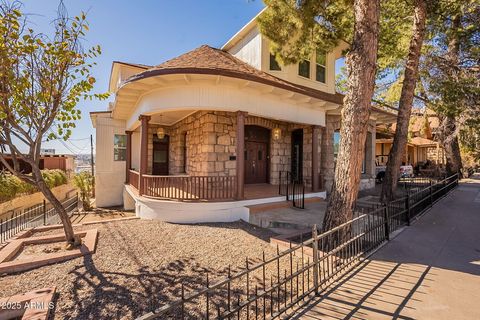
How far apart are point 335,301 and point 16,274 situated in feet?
17.1

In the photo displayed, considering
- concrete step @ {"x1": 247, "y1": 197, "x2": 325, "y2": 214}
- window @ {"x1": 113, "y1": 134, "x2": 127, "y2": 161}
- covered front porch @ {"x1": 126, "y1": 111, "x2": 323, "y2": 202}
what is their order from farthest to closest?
1. window @ {"x1": 113, "y1": 134, "x2": 127, "y2": 161}
2. covered front porch @ {"x1": 126, "y1": 111, "x2": 323, "y2": 202}
3. concrete step @ {"x1": 247, "y1": 197, "x2": 325, "y2": 214}

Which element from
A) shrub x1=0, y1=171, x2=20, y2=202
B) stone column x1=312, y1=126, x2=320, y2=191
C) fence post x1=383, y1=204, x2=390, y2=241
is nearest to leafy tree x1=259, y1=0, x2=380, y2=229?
fence post x1=383, y1=204, x2=390, y2=241

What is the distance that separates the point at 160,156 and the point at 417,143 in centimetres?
2477

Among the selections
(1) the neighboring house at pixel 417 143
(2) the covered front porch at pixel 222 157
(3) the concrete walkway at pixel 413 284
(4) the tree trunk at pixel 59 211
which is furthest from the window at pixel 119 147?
(1) the neighboring house at pixel 417 143

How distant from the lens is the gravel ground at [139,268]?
3.11 metres

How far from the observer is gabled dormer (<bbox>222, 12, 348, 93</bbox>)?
30.6 ft

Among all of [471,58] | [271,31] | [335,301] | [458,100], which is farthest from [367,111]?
[471,58]

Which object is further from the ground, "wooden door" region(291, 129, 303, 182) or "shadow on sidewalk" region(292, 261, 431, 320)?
"wooden door" region(291, 129, 303, 182)

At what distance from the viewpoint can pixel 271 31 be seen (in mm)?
7098

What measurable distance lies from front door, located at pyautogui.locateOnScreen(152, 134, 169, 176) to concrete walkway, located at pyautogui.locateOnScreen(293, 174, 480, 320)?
11.3 metres

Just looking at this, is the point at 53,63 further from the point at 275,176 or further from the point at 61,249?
the point at 275,176

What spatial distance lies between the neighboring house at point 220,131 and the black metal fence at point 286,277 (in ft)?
10.5

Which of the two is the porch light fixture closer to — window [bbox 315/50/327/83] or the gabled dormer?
the gabled dormer

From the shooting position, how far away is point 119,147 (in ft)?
42.4
